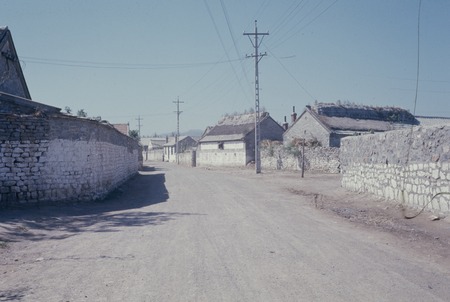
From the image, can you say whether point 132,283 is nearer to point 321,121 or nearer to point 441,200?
point 441,200

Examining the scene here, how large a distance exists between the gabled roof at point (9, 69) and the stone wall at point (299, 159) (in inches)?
915

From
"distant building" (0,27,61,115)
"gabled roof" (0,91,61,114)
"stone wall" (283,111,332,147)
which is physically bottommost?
"gabled roof" (0,91,61,114)

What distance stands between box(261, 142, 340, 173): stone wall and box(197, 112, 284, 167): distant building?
5.53 meters

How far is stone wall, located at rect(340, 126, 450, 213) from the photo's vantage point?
1055 centimetres

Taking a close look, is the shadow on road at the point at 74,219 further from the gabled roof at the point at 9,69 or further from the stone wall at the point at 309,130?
the stone wall at the point at 309,130

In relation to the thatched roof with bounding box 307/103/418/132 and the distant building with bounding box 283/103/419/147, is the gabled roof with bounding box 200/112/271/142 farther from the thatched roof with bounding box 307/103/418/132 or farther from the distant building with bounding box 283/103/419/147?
the thatched roof with bounding box 307/103/418/132

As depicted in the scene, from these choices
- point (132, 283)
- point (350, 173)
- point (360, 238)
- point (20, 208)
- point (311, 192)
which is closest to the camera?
point (132, 283)

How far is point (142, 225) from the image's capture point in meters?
10.8

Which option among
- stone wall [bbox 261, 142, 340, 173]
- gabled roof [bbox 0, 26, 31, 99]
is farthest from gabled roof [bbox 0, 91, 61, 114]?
stone wall [bbox 261, 142, 340, 173]

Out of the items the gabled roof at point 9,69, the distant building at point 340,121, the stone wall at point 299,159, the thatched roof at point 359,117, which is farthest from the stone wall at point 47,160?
the thatched roof at point 359,117

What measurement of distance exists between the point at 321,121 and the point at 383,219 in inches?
1282

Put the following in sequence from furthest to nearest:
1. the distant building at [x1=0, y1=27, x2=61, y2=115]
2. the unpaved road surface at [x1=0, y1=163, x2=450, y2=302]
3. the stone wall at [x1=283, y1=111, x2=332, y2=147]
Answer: the stone wall at [x1=283, y1=111, x2=332, y2=147], the distant building at [x1=0, y1=27, x2=61, y2=115], the unpaved road surface at [x1=0, y1=163, x2=450, y2=302]

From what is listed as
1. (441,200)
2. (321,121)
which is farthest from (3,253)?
(321,121)

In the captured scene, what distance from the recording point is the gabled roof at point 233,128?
56062 mm
